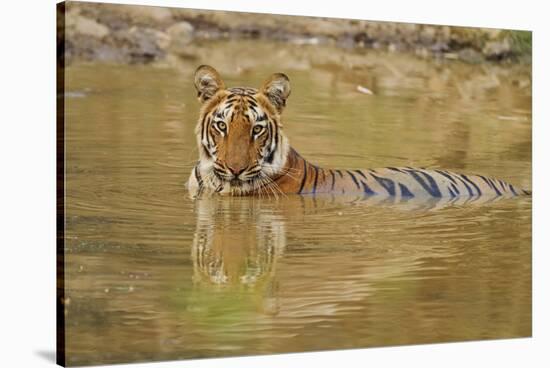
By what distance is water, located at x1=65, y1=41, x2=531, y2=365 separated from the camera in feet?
24.1

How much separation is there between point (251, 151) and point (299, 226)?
58 cm

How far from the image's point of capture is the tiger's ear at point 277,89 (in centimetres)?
793

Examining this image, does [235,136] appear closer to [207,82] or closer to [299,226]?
[207,82]

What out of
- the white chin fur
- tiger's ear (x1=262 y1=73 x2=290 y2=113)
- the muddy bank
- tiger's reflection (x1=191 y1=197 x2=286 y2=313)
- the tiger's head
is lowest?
tiger's reflection (x1=191 y1=197 x2=286 y2=313)

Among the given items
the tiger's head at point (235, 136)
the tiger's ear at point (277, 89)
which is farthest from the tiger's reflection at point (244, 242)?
the tiger's ear at point (277, 89)

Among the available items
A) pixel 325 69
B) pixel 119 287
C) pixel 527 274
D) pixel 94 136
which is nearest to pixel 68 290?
pixel 119 287

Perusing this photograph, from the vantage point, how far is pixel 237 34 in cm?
784

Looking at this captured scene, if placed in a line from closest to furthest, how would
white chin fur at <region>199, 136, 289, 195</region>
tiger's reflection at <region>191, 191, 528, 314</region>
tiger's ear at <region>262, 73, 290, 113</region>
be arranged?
tiger's reflection at <region>191, 191, 528, 314</region> < white chin fur at <region>199, 136, 289, 195</region> < tiger's ear at <region>262, 73, 290, 113</region>

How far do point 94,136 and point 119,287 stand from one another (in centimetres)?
92

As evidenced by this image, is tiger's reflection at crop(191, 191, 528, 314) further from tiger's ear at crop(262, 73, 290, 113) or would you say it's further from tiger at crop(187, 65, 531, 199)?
tiger's ear at crop(262, 73, 290, 113)

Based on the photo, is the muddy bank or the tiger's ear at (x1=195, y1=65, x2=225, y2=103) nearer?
the muddy bank

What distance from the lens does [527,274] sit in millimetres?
8758

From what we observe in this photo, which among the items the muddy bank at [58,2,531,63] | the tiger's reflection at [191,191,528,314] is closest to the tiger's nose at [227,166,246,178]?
the tiger's reflection at [191,191,528,314]

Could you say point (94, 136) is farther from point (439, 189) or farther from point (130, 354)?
point (439, 189)
